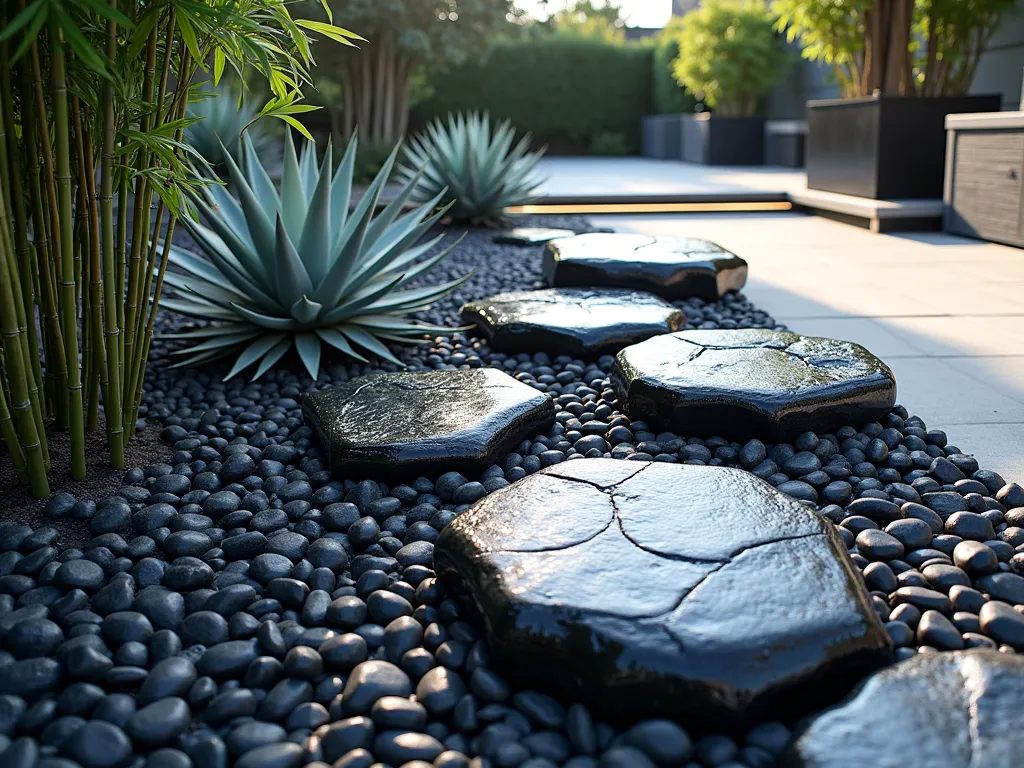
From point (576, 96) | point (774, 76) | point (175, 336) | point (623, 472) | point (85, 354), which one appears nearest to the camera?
point (623, 472)

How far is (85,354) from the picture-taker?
192 cm

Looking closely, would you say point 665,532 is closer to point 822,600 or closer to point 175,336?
point 822,600

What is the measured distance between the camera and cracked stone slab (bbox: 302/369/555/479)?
1.88m

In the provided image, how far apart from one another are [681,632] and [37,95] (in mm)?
1334

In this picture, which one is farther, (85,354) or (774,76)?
(774,76)

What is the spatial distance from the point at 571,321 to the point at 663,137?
11.8 m

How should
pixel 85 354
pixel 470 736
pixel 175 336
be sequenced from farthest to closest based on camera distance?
1. pixel 175 336
2. pixel 85 354
3. pixel 470 736

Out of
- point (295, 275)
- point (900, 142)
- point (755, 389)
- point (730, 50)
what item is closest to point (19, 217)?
point (295, 275)

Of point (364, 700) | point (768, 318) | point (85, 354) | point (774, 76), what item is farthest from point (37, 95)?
point (774, 76)

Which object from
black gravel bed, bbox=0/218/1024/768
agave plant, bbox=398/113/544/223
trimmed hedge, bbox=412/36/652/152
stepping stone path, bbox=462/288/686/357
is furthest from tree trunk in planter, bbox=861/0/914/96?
trimmed hedge, bbox=412/36/652/152

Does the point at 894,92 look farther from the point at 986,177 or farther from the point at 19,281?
the point at 19,281

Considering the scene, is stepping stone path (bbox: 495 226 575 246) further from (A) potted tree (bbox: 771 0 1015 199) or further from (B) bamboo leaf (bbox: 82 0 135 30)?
(B) bamboo leaf (bbox: 82 0 135 30)

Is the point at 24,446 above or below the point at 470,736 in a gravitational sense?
above

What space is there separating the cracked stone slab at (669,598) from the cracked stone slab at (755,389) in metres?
0.47
